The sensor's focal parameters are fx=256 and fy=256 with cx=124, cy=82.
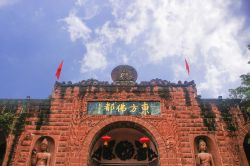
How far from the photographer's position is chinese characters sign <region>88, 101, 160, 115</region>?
421 inches

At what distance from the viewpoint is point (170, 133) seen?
400 inches

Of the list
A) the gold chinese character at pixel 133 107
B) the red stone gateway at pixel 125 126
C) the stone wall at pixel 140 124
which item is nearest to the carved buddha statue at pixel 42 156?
the red stone gateway at pixel 125 126

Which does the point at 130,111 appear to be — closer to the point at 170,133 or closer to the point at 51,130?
the point at 170,133

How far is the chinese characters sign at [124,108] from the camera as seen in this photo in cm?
1070

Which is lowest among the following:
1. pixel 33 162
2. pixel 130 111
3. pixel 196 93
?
pixel 33 162

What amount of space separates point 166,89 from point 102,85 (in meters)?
2.87

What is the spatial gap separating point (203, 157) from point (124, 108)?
11.9ft

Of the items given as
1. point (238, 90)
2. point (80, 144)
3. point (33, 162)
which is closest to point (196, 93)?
point (238, 90)

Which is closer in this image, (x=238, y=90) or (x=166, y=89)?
(x=238, y=90)

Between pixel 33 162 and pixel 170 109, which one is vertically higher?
pixel 170 109

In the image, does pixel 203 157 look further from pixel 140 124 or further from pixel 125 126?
pixel 125 126

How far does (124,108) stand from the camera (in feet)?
35.4

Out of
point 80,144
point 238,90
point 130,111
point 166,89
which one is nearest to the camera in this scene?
point 238,90

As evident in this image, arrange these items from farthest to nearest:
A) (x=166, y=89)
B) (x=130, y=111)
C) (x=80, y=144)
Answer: (x=166, y=89) → (x=130, y=111) → (x=80, y=144)
